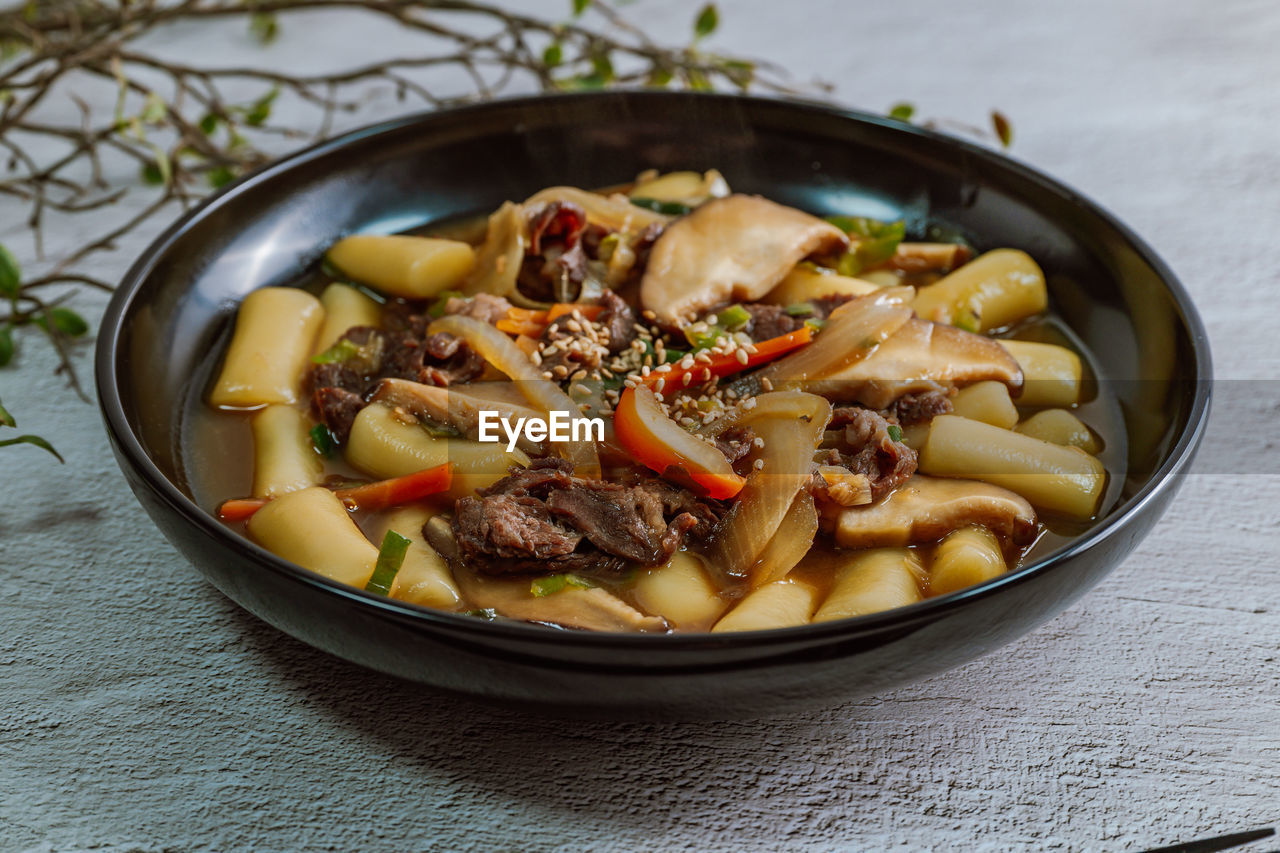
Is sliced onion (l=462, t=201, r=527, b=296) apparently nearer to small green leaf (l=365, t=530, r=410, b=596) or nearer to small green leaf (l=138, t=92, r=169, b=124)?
small green leaf (l=365, t=530, r=410, b=596)

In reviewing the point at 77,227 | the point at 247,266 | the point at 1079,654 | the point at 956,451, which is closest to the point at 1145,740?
the point at 1079,654

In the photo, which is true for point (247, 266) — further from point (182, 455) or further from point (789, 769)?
point (789, 769)

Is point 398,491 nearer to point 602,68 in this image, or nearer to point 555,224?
point 555,224

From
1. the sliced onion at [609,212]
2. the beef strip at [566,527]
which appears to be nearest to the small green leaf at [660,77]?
the sliced onion at [609,212]

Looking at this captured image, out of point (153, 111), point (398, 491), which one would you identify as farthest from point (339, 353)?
point (153, 111)

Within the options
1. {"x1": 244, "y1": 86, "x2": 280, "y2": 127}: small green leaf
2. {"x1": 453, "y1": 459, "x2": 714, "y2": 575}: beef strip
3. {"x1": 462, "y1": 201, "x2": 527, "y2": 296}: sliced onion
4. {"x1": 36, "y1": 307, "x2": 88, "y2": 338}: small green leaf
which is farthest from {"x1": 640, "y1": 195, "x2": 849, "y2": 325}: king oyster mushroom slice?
{"x1": 244, "y1": 86, "x2": 280, "y2": 127}: small green leaf
